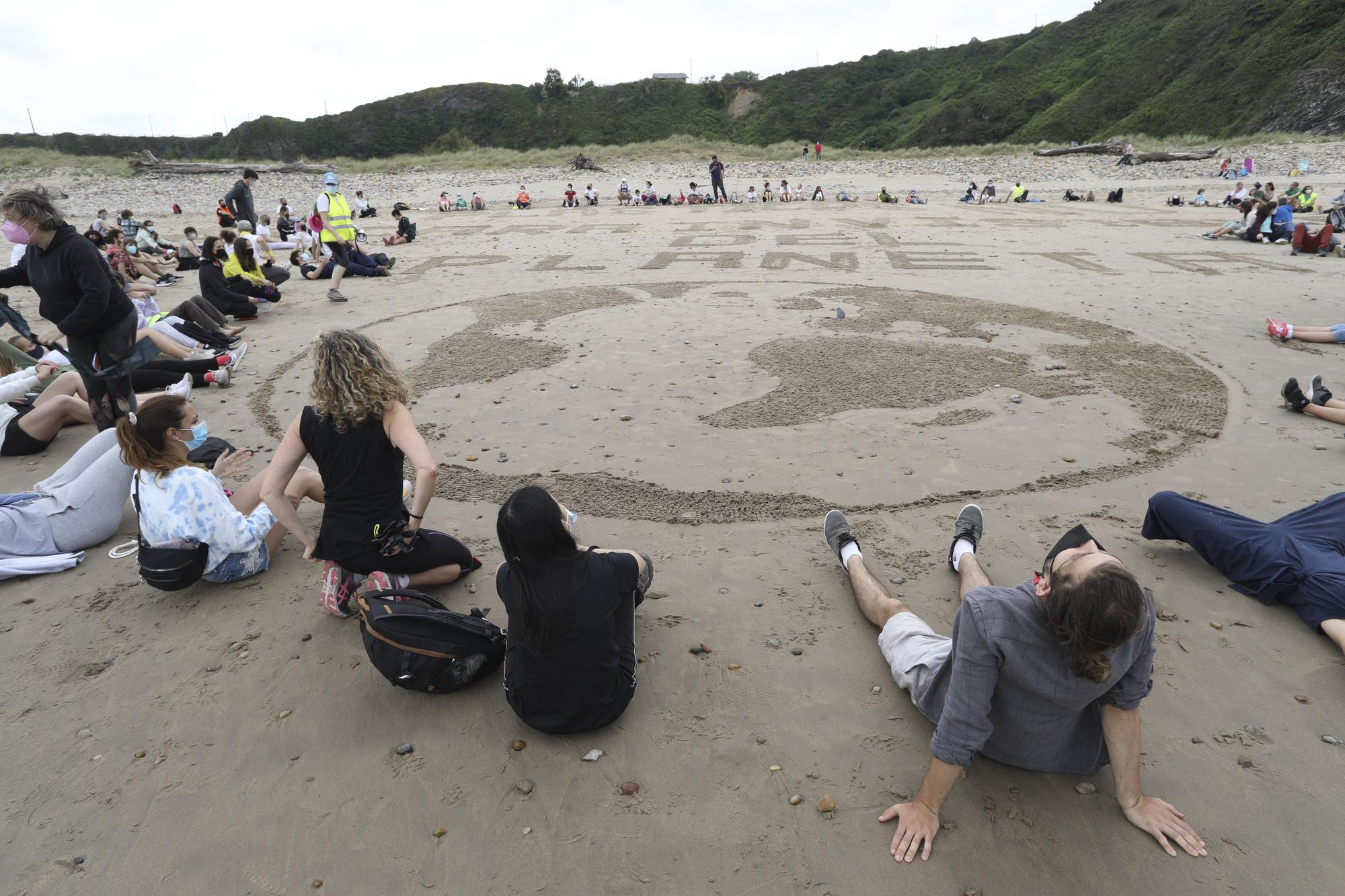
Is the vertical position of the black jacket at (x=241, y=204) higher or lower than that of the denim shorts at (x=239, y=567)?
higher

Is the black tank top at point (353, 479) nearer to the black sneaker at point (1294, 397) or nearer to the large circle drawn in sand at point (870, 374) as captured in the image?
the large circle drawn in sand at point (870, 374)

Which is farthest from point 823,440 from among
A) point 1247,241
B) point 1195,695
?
point 1247,241

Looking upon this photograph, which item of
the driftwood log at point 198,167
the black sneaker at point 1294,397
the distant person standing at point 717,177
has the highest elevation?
the driftwood log at point 198,167

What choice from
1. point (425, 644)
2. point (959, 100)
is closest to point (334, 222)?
point (425, 644)

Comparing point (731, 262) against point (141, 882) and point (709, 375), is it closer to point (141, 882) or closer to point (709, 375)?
point (709, 375)

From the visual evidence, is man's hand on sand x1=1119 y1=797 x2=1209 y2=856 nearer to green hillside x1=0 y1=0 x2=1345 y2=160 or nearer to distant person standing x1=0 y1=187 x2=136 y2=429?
distant person standing x1=0 y1=187 x2=136 y2=429

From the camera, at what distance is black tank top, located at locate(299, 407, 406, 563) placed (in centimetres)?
337

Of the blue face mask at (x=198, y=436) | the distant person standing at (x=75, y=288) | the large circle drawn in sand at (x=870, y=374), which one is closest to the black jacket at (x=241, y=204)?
the large circle drawn in sand at (x=870, y=374)

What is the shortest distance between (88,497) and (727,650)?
3920mm

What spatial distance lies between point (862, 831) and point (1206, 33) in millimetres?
77154

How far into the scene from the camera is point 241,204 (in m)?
14.0

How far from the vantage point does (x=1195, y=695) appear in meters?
2.98

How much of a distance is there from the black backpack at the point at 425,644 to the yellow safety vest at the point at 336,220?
10070 mm

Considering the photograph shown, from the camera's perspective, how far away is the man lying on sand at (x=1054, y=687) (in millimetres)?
2064
